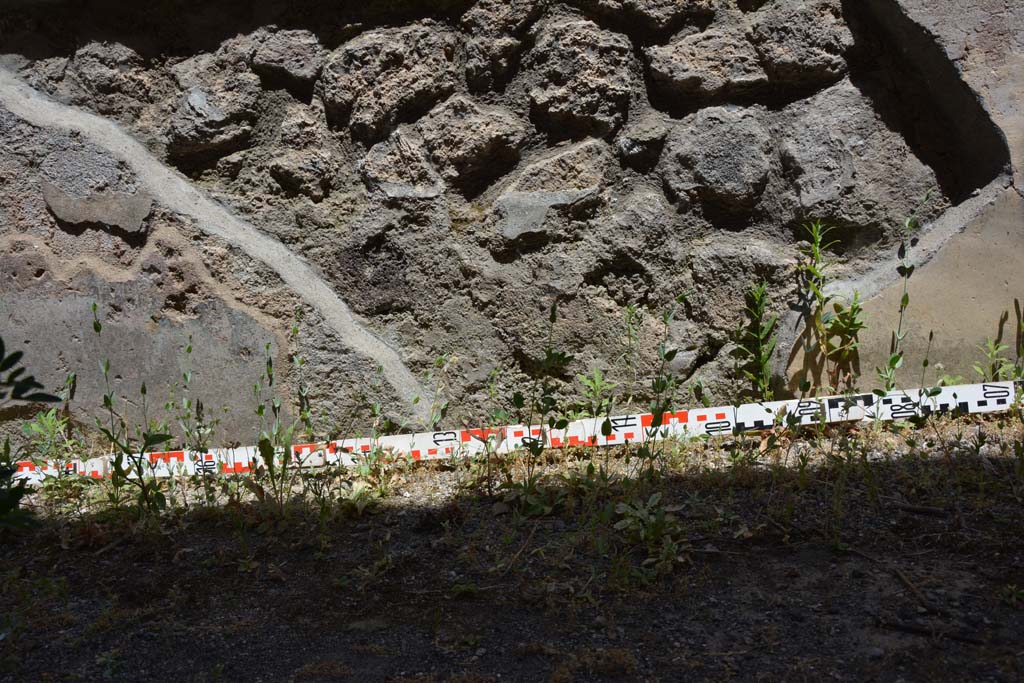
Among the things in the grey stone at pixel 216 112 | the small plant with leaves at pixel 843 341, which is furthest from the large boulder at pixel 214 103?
the small plant with leaves at pixel 843 341

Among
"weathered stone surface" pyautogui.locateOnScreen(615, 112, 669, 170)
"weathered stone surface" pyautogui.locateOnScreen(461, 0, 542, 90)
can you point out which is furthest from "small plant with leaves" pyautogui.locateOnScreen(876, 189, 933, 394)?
"weathered stone surface" pyautogui.locateOnScreen(461, 0, 542, 90)

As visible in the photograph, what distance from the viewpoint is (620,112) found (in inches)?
131

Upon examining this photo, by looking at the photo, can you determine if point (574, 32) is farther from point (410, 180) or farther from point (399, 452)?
point (399, 452)

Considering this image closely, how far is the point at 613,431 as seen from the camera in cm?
315

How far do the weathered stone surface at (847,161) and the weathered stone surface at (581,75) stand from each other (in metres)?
0.64

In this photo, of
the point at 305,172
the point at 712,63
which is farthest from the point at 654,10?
the point at 305,172

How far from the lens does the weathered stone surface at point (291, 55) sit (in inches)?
131

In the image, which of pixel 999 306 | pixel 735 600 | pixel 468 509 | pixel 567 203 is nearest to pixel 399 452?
pixel 468 509

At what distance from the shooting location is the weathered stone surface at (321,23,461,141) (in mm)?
3299

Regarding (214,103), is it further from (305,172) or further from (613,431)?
(613,431)

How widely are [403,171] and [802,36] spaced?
60.4 inches

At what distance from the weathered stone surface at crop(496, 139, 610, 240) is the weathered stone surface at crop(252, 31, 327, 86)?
89 centimetres

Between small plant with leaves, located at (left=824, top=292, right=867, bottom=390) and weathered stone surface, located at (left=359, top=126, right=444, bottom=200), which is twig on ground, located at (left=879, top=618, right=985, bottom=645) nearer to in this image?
small plant with leaves, located at (left=824, top=292, right=867, bottom=390)

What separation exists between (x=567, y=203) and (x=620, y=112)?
0.40m
